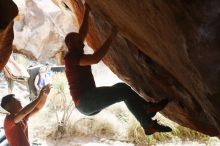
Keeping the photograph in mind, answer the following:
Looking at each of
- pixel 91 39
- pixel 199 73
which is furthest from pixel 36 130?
pixel 199 73

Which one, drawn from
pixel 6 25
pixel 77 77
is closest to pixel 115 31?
pixel 77 77

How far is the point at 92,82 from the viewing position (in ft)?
15.0

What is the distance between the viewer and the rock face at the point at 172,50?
3010 millimetres

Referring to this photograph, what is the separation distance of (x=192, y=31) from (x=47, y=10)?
17.3 meters

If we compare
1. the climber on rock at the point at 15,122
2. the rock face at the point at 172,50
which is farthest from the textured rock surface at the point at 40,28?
the climber on rock at the point at 15,122

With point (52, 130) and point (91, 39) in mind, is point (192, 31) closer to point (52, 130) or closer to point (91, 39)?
point (91, 39)

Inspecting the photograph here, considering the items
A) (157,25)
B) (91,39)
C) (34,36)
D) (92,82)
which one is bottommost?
(34,36)

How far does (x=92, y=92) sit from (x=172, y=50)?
135 cm

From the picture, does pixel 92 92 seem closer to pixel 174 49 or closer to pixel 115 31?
pixel 115 31

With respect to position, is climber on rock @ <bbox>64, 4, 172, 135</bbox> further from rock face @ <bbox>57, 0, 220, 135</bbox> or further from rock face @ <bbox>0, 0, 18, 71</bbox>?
rock face @ <bbox>0, 0, 18, 71</bbox>

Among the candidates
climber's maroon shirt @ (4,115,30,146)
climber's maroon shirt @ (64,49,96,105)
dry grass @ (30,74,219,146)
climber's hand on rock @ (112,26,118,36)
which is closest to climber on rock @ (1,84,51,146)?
climber's maroon shirt @ (4,115,30,146)

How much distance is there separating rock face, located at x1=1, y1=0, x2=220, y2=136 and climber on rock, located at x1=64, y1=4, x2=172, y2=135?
0.44m

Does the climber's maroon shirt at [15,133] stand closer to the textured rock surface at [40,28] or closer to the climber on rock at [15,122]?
the climber on rock at [15,122]

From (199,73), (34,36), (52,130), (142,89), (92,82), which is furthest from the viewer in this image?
(34,36)
